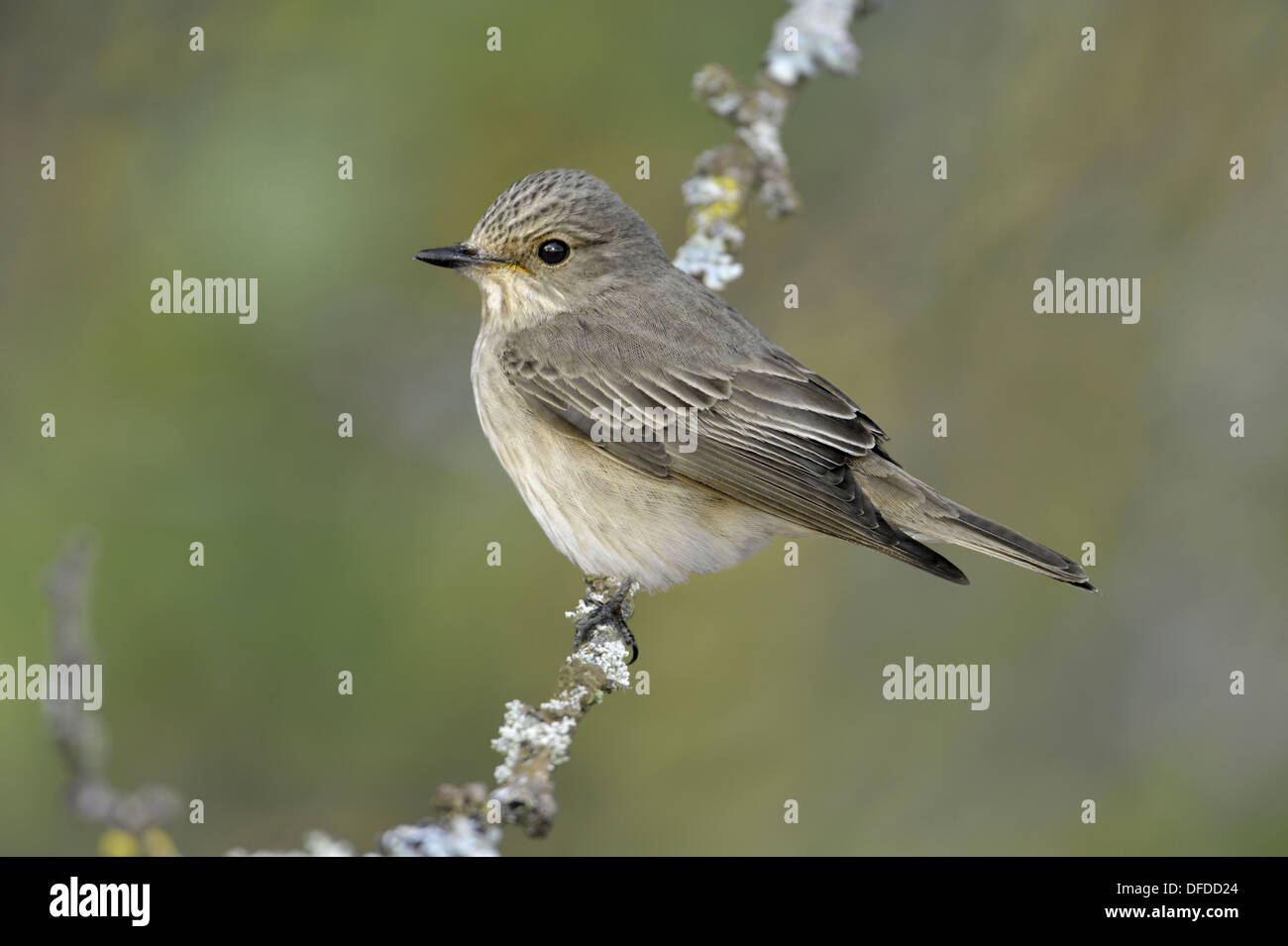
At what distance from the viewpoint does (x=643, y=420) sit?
4.80m

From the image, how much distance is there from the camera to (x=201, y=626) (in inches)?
203

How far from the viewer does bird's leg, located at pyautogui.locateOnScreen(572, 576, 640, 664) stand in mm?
4723

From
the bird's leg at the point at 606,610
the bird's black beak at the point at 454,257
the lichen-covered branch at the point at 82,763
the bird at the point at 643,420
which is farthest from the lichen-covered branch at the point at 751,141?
the lichen-covered branch at the point at 82,763

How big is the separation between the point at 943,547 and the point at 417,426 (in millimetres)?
2621

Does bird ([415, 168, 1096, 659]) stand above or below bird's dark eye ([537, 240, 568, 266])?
below

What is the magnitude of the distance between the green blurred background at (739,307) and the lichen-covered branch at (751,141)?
0.40 metres

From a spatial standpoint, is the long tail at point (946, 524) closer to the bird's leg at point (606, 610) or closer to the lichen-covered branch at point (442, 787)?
the bird's leg at point (606, 610)

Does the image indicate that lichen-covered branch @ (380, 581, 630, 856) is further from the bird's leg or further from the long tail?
the long tail

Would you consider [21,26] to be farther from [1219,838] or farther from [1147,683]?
[1219,838]

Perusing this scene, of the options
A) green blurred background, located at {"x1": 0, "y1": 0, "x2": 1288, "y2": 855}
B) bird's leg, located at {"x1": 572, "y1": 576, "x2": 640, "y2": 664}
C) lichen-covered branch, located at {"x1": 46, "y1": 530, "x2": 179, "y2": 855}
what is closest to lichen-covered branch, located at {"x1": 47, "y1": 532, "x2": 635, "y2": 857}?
lichen-covered branch, located at {"x1": 46, "y1": 530, "x2": 179, "y2": 855}

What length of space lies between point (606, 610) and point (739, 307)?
2.26 m

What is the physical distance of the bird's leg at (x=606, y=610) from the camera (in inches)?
186

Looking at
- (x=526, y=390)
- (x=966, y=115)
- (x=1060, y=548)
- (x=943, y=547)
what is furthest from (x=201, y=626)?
(x=966, y=115)

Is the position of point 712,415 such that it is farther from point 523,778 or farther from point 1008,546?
point 523,778
